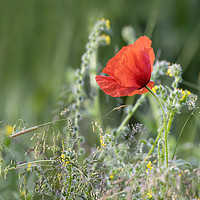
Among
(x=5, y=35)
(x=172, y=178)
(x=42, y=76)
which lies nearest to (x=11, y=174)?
(x=172, y=178)

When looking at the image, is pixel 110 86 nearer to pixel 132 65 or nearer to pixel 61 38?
pixel 132 65

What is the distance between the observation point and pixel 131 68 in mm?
523

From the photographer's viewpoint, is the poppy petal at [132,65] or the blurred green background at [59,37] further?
the blurred green background at [59,37]

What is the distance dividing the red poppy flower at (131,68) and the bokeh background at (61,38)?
0.61 m

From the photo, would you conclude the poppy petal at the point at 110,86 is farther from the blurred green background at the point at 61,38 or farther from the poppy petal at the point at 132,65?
the blurred green background at the point at 61,38

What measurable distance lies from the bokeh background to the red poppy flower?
61 centimetres

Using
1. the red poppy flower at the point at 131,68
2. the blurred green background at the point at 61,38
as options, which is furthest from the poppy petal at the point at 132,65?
the blurred green background at the point at 61,38

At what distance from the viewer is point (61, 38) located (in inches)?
48.3

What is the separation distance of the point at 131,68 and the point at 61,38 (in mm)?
741

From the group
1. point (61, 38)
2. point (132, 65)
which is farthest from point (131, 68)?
point (61, 38)

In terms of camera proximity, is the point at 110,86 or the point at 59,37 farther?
the point at 59,37

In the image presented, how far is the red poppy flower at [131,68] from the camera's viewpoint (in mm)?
519

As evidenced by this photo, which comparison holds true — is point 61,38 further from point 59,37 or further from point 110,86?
point 110,86

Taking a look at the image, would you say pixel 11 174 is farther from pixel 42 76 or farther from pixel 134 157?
pixel 42 76
